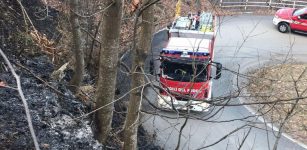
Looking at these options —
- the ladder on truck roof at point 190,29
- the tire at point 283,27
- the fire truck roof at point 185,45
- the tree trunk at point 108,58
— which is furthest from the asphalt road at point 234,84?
the tree trunk at point 108,58

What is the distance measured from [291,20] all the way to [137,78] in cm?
1543

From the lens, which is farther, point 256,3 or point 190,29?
point 256,3

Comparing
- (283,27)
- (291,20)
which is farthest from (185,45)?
(283,27)

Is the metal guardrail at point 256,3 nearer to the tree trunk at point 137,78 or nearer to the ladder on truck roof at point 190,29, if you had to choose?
the ladder on truck roof at point 190,29

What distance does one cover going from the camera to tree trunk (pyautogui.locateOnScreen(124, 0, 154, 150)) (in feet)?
22.3

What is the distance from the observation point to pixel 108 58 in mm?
5902

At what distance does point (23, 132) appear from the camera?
19.7 ft

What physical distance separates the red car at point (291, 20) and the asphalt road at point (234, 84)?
1.38 ft

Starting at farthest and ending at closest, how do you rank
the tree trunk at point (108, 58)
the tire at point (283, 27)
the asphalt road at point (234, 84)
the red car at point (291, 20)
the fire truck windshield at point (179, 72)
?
1. the tire at point (283, 27)
2. the red car at point (291, 20)
3. the fire truck windshield at point (179, 72)
4. the asphalt road at point (234, 84)
5. the tree trunk at point (108, 58)

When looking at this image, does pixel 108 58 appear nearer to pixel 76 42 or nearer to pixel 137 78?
pixel 137 78

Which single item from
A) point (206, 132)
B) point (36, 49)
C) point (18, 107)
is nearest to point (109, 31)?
point (18, 107)

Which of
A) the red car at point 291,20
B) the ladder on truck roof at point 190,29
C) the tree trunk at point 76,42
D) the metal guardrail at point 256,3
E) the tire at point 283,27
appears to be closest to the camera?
the tree trunk at point 76,42

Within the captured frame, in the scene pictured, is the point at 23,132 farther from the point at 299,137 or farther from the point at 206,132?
the point at 299,137

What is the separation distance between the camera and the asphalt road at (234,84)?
1137 centimetres
